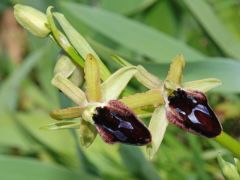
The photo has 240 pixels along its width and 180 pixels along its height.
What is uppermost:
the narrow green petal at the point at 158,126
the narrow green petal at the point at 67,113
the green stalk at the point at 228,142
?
the narrow green petal at the point at 67,113

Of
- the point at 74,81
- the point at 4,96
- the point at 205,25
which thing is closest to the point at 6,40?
the point at 4,96

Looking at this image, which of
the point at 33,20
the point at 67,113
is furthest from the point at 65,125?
the point at 33,20

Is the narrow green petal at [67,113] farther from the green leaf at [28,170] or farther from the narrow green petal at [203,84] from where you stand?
the green leaf at [28,170]

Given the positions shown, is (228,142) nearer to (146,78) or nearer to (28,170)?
(146,78)

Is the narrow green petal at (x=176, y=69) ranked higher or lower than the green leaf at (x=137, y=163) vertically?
higher

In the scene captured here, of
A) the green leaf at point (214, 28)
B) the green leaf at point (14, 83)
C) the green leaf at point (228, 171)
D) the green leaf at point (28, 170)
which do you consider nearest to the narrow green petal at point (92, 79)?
the green leaf at point (228, 171)
